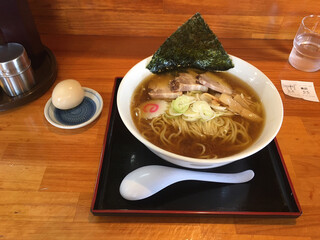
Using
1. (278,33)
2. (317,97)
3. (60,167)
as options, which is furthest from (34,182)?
(278,33)

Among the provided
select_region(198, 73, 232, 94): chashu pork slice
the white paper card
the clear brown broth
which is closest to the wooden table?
the white paper card

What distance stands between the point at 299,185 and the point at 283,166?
0.35 feet

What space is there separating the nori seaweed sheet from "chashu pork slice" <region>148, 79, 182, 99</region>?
0.27ft

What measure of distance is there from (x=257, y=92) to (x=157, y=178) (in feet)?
2.12

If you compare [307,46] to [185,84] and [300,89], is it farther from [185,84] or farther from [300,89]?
[185,84]

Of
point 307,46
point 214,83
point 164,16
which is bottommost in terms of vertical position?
point 307,46

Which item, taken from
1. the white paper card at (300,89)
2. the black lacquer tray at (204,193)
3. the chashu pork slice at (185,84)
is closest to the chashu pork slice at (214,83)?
the chashu pork slice at (185,84)

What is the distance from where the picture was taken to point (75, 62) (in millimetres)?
1633

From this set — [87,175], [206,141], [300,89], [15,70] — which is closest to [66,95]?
[15,70]

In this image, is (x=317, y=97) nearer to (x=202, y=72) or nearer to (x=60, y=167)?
(x=202, y=72)

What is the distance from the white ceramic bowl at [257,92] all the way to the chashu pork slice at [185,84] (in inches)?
5.8

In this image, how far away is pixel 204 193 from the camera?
96 centimetres

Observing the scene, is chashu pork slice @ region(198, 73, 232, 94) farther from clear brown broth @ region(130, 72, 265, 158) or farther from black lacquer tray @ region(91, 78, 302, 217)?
black lacquer tray @ region(91, 78, 302, 217)

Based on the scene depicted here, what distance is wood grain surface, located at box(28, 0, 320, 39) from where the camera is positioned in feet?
5.44
